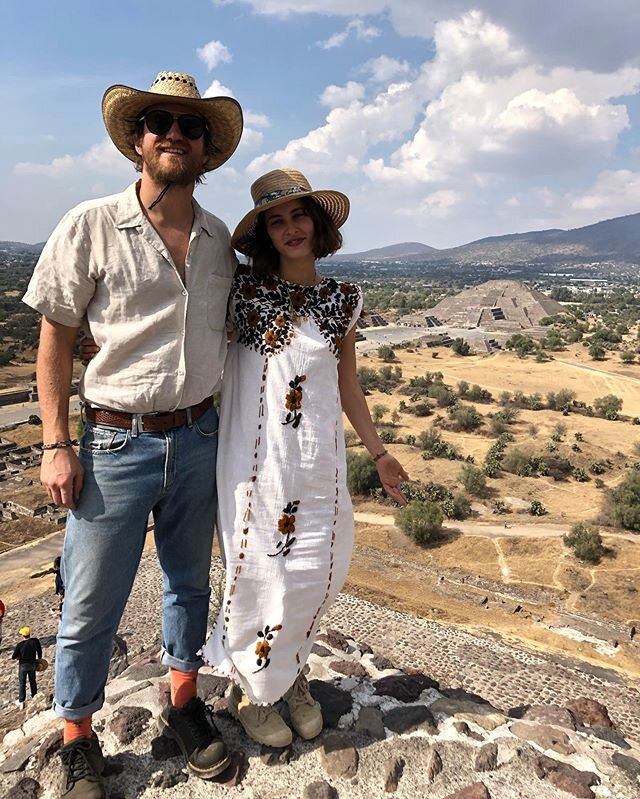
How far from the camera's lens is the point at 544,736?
3.26 metres

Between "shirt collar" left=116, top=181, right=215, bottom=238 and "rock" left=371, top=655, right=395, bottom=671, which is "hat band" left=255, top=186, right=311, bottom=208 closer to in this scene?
"shirt collar" left=116, top=181, right=215, bottom=238

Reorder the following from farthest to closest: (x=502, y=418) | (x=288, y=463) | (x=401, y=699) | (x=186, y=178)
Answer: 1. (x=502, y=418)
2. (x=401, y=699)
3. (x=288, y=463)
4. (x=186, y=178)

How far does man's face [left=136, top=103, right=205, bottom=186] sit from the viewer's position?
2.32 metres

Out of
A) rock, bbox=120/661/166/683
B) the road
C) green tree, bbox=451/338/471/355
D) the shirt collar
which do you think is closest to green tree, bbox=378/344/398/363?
green tree, bbox=451/338/471/355

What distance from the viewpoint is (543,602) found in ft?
34.4

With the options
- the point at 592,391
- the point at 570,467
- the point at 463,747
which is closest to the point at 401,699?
the point at 463,747

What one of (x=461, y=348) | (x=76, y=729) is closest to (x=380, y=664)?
(x=76, y=729)

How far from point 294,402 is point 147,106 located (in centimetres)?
133

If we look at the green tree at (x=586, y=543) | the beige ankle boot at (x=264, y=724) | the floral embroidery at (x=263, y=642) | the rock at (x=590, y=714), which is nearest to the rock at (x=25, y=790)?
the beige ankle boot at (x=264, y=724)

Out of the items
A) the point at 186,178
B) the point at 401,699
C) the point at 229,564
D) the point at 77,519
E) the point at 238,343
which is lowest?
the point at 401,699

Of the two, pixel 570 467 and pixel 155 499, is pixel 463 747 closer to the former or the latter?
pixel 155 499

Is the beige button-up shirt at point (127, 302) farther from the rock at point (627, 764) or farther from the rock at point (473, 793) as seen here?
the rock at point (627, 764)

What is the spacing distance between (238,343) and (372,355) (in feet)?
125

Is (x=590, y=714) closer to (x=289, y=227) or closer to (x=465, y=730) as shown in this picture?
(x=465, y=730)
